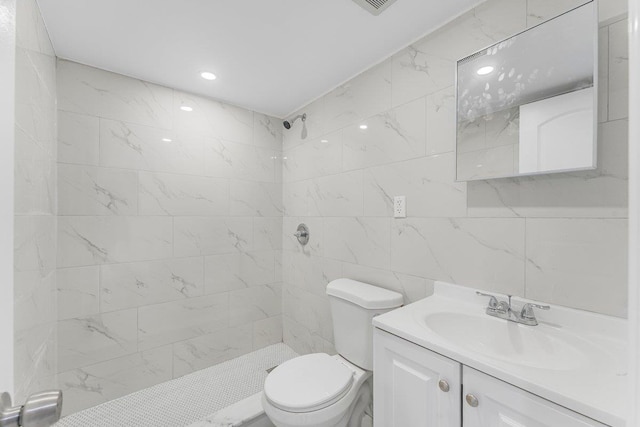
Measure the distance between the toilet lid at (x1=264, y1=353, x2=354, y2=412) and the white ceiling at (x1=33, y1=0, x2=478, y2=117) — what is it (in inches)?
68.7

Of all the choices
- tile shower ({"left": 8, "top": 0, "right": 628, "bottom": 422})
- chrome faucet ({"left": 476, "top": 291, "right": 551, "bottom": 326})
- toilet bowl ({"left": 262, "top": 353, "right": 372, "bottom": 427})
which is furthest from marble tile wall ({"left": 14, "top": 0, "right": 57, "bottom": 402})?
chrome faucet ({"left": 476, "top": 291, "right": 551, "bottom": 326})

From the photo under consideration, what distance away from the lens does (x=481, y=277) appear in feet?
3.92

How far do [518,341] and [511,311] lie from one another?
4.4 inches

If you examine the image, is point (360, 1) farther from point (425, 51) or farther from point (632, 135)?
point (632, 135)

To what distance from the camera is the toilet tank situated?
142 centimetres

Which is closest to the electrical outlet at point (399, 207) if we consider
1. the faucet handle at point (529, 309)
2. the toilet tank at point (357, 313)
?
the toilet tank at point (357, 313)

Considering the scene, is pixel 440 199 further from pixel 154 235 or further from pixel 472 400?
pixel 154 235

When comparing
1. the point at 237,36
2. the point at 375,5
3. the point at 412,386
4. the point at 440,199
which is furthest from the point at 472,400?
the point at 237,36

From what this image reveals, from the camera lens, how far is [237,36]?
56.6 inches

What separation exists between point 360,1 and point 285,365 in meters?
1.79

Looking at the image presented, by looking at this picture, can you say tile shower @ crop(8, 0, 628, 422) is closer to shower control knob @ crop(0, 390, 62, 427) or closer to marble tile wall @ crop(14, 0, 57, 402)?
marble tile wall @ crop(14, 0, 57, 402)

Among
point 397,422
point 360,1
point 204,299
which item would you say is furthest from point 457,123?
point 204,299

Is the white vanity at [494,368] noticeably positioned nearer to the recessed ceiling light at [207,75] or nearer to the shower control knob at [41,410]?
the shower control knob at [41,410]

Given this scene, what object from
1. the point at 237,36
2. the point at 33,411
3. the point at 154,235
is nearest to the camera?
the point at 33,411
